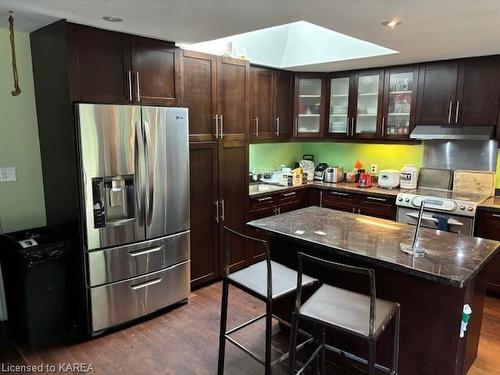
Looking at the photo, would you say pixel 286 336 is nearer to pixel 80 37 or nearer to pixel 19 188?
pixel 19 188

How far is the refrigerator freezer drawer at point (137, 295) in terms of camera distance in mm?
2789

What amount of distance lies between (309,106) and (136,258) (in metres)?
2.93

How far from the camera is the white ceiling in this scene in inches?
81.3

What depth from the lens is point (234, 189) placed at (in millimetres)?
3781

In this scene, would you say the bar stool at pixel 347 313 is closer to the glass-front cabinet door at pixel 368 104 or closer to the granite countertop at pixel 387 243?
the granite countertop at pixel 387 243

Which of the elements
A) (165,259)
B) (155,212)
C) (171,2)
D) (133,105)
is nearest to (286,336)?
(165,259)

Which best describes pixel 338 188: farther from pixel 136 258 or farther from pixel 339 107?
pixel 136 258

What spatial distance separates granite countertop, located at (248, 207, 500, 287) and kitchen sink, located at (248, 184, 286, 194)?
1.13 metres

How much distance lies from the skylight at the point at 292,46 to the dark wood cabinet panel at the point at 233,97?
0.79 ft

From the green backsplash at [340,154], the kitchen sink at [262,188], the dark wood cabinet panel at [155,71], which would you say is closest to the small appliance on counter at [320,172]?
the green backsplash at [340,154]

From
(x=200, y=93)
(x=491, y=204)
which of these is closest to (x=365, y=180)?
(x=491, y=204)

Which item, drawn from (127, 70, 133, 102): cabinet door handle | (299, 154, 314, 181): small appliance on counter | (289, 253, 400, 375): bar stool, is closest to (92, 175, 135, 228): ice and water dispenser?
(127, 70, 133, 102): cabinet door handle

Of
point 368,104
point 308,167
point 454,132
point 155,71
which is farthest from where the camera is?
point 308,167

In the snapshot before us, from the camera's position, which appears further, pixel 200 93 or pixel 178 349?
pixel 200 93
